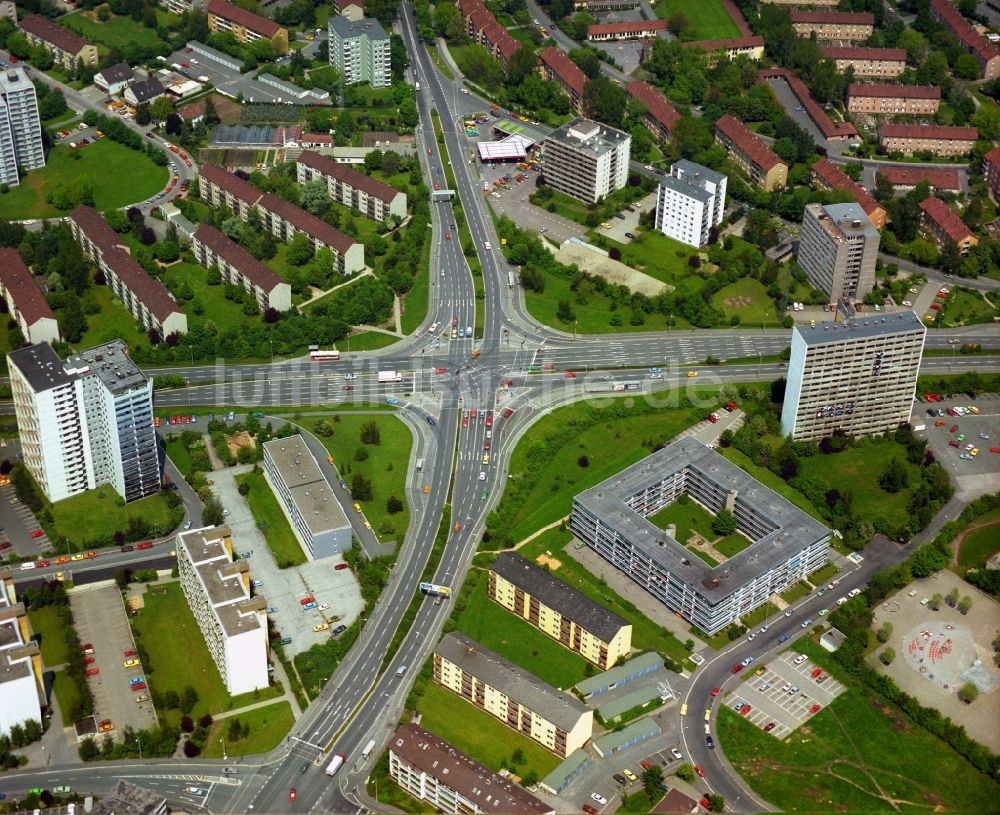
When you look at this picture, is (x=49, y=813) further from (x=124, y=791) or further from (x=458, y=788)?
(x=458, y=788)

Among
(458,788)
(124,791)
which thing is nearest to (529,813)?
(458,788)

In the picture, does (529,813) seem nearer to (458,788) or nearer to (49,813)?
(458,788)

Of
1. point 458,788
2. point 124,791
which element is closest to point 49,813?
point 124,791

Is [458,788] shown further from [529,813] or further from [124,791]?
[124,791]
